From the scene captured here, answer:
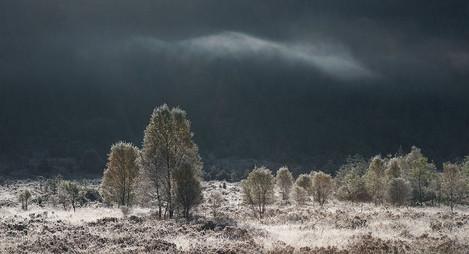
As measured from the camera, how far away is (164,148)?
30938 mm

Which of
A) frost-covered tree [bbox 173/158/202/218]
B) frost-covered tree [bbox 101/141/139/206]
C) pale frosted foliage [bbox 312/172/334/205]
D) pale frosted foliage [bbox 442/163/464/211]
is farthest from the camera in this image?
pale frosted foliage [bbox 312/172/334/205]

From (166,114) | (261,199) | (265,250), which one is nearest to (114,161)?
(166,114)

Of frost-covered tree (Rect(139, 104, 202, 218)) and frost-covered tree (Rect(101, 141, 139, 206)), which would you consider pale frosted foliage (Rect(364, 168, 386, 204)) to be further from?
frost-covered tree (Rect(101, 141, 139, 206))

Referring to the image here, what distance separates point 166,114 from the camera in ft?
100

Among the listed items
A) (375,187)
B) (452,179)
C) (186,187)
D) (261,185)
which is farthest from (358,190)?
(186,187)

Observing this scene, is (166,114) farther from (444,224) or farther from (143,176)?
(444,224)

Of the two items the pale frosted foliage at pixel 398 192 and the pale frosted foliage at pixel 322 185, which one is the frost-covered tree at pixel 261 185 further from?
the pale frosted foliage at pixel 398 192

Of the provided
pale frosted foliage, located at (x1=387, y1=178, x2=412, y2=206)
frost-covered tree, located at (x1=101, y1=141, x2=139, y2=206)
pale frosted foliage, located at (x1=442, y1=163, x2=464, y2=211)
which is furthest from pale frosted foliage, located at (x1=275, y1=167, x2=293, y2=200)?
frost-covered tree, located at (x1=101, y1=141, x2=139, y2=206)

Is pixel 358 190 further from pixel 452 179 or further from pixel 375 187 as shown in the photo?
pixel 452 179

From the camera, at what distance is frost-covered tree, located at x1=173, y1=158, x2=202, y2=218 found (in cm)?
2795

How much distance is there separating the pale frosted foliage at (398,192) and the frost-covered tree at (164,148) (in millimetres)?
31624

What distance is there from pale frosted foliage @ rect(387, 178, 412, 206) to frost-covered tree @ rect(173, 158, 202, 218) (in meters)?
32.5

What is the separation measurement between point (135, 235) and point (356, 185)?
53.0 metres

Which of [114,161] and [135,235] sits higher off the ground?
[114,161]
